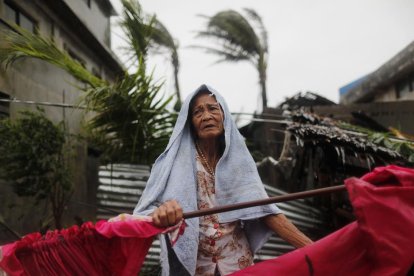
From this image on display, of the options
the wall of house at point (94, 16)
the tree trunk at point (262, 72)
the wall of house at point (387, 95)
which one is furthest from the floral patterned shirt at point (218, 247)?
the tree trunk at point (262, 72)

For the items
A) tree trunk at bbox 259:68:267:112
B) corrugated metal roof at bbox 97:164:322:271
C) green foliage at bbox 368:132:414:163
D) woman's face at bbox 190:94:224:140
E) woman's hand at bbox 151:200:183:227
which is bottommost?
corrugated metal roof at bbox 97:164:322:271

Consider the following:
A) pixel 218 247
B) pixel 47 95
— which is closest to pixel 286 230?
pixel 218 247

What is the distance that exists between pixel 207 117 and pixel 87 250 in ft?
3.09

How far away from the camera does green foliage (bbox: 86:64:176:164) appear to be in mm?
5449

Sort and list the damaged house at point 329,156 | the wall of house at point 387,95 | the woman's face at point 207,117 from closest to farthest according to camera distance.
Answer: the woman's face at point 207,117
the damaged house at point 329,156
the wall of house at point 387,95

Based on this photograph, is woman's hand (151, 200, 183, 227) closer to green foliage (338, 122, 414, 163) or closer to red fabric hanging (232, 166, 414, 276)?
red fabric hanging (232, 166, 414, 276)

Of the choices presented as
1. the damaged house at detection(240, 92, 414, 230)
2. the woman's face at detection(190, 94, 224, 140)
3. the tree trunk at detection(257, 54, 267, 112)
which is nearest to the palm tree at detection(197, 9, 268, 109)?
the tree trunk at detection(257, 54, 267, 112)

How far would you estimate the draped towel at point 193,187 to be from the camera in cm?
204

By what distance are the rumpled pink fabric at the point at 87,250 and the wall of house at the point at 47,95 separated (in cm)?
312

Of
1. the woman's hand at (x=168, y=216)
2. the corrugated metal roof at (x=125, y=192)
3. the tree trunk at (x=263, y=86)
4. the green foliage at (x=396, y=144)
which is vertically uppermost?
the tree trunk at (x=263, y=86)

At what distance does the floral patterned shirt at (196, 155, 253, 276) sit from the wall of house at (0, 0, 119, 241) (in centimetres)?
305

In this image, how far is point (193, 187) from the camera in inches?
84.9

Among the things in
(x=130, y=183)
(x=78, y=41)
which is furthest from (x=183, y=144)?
(x=78, y=41)

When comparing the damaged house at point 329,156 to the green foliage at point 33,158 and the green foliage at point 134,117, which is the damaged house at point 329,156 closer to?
the green foliage at point 134,117
